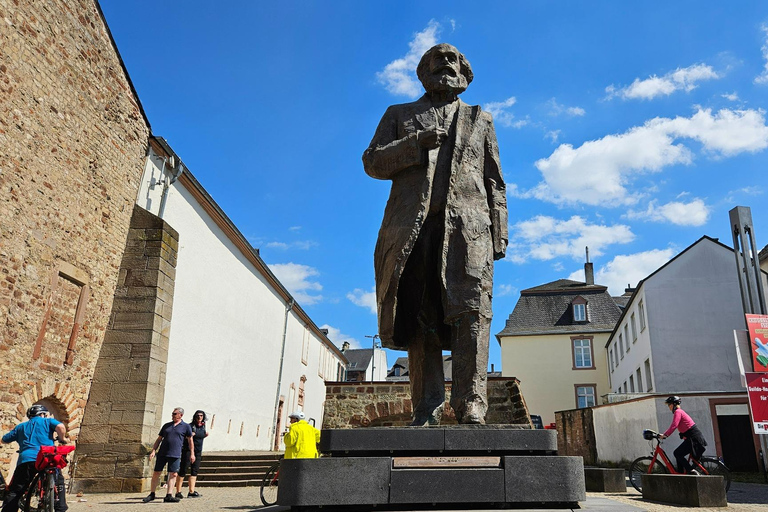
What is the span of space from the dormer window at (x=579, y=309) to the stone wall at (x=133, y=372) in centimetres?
2972

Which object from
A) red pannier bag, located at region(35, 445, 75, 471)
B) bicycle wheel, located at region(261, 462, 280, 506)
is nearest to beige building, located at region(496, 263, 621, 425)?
bicycle wheel, located at region(261, 462, 280, 506)

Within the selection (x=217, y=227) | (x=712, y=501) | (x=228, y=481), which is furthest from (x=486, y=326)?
(x=217, y=227)

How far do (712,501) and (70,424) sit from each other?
9.80 m

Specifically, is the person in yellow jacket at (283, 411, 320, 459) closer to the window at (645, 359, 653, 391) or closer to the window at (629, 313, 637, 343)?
the window at (645, 359, 653, 391)

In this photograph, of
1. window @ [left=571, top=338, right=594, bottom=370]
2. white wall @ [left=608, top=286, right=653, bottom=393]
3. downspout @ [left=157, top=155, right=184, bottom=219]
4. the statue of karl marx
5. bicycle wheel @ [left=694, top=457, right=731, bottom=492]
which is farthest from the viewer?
window @ [left=571, top=338, right=594, bottom=370]

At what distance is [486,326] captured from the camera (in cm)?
400

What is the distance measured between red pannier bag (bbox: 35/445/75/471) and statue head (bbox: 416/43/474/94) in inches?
204

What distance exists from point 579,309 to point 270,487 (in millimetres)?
31806

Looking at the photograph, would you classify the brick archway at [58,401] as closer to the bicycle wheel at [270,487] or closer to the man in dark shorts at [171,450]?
the man in dark shorts at [171,450]

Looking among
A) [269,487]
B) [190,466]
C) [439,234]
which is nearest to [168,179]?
[190,466]

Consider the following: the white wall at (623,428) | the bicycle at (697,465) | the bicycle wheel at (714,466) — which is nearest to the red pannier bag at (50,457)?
the bicycle at (697,465)

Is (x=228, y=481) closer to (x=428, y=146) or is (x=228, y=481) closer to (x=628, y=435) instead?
(x=428, y=146)

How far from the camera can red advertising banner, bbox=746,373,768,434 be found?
39.3 ft

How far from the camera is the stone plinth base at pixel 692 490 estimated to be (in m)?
7.30
